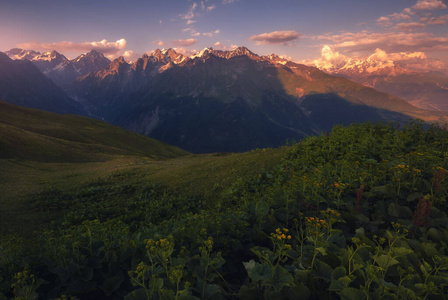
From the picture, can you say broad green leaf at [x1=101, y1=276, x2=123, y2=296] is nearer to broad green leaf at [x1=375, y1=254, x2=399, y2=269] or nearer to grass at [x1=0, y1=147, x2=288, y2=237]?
broad green leaf at [x1=375, y1=254, x2=399, y2=269]

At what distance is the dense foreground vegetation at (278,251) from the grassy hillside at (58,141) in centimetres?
4733

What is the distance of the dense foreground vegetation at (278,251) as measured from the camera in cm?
393

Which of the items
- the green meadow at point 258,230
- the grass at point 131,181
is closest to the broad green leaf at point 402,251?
the green meadow at point 258,230

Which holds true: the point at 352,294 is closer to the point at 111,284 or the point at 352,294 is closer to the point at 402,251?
the point at 402,251

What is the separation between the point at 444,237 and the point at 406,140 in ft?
38.1

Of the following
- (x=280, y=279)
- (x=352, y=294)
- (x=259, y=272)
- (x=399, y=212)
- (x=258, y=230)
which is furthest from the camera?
(x=399, y=212)

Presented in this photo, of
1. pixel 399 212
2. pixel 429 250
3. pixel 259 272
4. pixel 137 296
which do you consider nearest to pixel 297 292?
pixel 259 272

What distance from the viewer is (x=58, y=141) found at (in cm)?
5638

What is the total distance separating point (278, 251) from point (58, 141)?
215ft

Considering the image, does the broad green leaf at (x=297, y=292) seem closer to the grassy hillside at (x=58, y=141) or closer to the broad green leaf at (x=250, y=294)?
the broad green leaf at (x=250, y=294)

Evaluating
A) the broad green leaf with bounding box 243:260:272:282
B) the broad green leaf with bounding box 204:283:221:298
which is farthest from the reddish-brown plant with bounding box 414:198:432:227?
the broad green leaf with bounding box 204:283:221:298

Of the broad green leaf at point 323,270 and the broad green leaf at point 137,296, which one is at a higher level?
the broad green leaf at point 137,296

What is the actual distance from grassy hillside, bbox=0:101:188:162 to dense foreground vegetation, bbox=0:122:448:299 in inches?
1863

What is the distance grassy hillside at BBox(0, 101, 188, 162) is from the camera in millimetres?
44956
